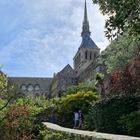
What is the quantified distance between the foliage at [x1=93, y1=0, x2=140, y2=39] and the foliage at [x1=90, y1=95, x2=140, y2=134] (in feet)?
32.3

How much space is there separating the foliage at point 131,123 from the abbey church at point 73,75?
2959 inches

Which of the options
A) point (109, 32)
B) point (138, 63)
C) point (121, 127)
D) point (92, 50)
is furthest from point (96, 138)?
point (92, 50)

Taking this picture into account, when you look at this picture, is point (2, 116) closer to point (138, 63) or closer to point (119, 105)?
point (119, 105)

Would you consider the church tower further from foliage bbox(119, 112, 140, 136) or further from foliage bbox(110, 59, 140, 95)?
foliage bbox(119, 112, 140, 136)

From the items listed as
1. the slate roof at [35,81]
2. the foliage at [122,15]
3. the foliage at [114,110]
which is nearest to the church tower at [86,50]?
the slate roof at [35,81]

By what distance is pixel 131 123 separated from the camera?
20.7m

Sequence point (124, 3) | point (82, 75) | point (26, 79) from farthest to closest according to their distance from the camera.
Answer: point (26, 79) < point (82, 75) < point (124, 3)

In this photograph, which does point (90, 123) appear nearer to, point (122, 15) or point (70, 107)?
point (70, 107)

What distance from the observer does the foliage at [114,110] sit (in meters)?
23.2

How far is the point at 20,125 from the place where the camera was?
21391 mm

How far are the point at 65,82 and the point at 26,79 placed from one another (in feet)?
131

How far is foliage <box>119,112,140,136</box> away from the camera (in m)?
20.5

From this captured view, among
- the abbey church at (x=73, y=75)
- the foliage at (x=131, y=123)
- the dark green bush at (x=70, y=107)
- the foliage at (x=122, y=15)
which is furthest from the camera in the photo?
the abbey church at (x=73, y=75)

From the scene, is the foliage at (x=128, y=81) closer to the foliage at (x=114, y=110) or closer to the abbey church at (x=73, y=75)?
the foliage at (x=114, y=110)
